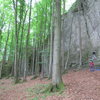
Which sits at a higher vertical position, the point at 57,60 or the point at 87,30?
the point at 87,30

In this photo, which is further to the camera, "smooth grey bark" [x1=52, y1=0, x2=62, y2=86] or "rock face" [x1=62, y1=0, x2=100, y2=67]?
"rock face" [x1=62, y1=0, x2=100, y2=67]

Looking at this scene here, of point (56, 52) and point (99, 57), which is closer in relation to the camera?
point (56, 52)

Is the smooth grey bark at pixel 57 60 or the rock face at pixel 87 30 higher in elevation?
the rock face at pixel 87 30

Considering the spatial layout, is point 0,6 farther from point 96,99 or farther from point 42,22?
point 96,99

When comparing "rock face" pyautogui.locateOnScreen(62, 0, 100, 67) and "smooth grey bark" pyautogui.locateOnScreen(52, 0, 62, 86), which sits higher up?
"rock face" pyautogui.locateOnScreen(62, 0, 100, 67)

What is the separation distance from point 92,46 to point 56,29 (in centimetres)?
897

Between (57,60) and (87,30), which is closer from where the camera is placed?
(57,60)

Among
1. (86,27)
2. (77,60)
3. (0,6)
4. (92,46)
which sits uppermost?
(0,6)

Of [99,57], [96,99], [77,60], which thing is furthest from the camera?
[77,60]

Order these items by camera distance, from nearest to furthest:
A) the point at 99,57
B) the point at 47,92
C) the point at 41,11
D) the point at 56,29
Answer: the point at 47,92, the point at 56,29, the point at 99,57, the point at 41,11

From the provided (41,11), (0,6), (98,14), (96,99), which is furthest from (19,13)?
(96,99)

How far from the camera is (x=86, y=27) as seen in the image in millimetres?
15367

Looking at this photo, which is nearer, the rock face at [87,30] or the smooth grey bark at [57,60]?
the smooth grey bark at [57,60]

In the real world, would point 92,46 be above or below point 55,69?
above
